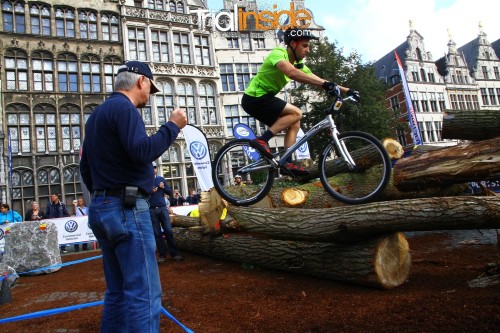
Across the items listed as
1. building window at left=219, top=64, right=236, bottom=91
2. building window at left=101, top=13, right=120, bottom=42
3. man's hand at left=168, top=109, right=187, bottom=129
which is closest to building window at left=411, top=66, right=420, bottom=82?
building window at left=219, top=64, right=236, bottom=91

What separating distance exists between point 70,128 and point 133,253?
25.1m

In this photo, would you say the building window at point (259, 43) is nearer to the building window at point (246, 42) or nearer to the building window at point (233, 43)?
the building window at point (246, 42)

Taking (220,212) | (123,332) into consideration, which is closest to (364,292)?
(123,332)

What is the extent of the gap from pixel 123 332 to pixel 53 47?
27258 mm

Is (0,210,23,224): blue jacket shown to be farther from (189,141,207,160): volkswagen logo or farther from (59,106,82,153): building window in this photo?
(59,106,82,153): building window

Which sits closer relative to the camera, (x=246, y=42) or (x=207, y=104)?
(x=207, y=104)

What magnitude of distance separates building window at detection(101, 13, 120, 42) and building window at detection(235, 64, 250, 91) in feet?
34.4

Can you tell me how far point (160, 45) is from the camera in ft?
93.1

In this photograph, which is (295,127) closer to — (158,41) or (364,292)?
(364,292)

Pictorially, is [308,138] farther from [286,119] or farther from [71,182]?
[71,182]

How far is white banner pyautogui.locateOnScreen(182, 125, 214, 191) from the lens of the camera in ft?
46.7

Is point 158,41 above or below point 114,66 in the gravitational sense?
above

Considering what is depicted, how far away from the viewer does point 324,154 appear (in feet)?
16.4

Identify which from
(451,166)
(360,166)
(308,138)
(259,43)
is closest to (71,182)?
(259,43)
